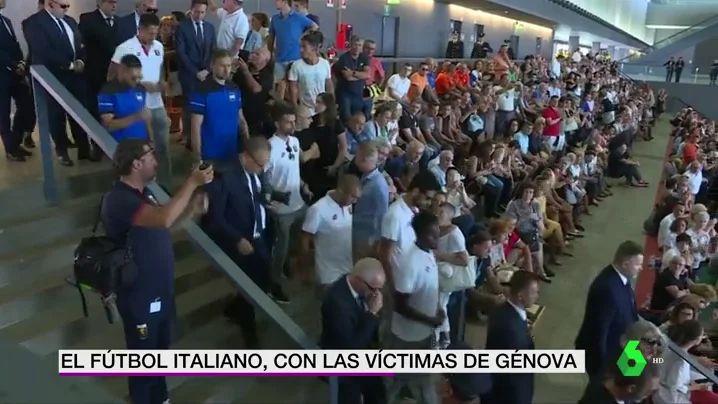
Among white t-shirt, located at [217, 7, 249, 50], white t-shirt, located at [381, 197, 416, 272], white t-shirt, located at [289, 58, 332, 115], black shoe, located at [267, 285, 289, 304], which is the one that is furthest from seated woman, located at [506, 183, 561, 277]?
white t-shirt, located at [217, 7, 249, 50]

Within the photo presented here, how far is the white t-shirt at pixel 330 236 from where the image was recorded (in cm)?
421

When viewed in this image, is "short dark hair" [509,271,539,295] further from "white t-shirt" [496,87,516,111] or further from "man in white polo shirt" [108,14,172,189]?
"white t-shirt" [496,87,516,111]

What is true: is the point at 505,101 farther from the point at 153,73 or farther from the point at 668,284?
the point at 153,73

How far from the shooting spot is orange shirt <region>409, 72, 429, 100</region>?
9099 mm

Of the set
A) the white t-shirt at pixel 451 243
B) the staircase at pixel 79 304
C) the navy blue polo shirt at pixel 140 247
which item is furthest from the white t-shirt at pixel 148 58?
the white t-shirt at pixel 451 243

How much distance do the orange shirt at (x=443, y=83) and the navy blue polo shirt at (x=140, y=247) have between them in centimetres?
808

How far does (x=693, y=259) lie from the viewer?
7.54 metres

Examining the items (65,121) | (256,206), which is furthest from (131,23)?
(256,206)

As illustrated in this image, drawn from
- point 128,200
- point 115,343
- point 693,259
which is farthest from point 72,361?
point 693,259

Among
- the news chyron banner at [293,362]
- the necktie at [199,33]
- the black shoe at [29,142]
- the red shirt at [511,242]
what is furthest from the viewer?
the red shirt at [511,242]

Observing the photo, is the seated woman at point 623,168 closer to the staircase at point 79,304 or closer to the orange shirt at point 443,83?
the orange shirt at point 443,83

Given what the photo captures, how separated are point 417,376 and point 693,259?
17.0 ft

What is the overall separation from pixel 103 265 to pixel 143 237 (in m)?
0.23

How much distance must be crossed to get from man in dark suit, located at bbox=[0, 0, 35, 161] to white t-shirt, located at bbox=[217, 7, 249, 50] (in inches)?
63.0
